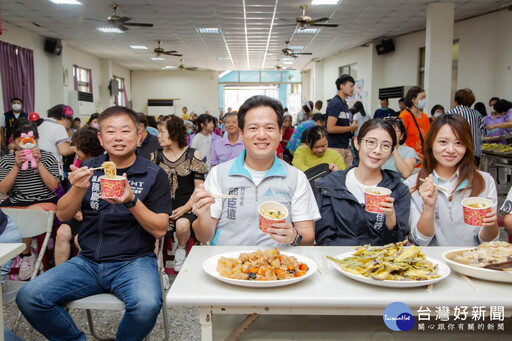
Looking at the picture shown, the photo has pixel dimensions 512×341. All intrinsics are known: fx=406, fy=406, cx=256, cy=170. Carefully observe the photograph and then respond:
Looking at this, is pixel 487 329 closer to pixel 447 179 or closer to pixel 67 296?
pixel 447 179

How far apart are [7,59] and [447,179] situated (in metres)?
10.5

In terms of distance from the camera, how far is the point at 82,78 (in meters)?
14.7

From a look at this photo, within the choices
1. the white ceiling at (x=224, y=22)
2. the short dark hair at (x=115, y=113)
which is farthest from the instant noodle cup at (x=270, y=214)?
the white ceiling at (x=224, y=22)

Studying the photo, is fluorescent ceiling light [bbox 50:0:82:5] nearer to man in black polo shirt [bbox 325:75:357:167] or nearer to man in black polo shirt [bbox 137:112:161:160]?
man in black polo shirt [bbox 137:112:161:160]

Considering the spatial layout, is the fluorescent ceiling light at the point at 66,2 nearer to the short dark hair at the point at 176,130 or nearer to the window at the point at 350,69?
the short dark hair at the point at 176,130

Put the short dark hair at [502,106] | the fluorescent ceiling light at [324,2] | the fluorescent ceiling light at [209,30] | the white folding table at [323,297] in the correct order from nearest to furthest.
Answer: the white folding table at [323,297] < the short dark hair at [502,106] < the fluorescent ceiling light at [324,2] < the fluorescent ceiling light at [209,30]

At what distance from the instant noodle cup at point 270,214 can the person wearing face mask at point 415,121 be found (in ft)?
10.5

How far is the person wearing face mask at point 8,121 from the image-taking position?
8383 millimetres

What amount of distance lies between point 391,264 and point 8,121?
9.48 metres

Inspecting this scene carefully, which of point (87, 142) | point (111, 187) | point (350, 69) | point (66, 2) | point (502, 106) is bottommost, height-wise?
point (111, 187)

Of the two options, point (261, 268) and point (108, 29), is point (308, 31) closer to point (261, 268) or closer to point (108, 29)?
A: point (108, 29)

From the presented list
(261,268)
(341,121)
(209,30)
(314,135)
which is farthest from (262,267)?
(209,30)

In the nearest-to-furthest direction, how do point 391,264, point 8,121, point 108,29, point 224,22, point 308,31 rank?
point 391,264
point 8,121
point 224,22
point 108,29
point 308,31

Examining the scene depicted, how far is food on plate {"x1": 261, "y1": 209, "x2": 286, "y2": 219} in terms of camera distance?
1.63 m
